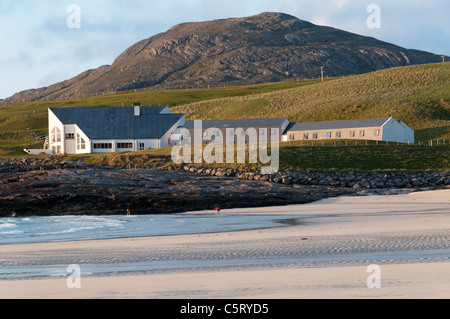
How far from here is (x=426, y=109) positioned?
107125 millimetres

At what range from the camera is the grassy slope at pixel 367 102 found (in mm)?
104800

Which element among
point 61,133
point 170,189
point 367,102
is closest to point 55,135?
point 61,133

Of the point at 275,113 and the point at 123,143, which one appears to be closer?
the point at 123,143

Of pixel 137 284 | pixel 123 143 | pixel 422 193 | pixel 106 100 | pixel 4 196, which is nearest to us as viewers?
pixel 137 284

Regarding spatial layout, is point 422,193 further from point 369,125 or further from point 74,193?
point 369,125

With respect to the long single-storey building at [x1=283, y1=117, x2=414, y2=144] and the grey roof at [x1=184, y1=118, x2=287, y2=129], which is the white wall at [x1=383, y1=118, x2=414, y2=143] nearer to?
the long single-storey building at [x1=283, y1=117, x2=414, y2=144]

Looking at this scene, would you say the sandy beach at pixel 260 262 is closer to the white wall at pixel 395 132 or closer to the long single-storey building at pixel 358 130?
the long single-storey building at pixel 358 130

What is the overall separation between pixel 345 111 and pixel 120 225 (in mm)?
94185

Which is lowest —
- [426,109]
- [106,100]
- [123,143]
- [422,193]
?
[422,193]

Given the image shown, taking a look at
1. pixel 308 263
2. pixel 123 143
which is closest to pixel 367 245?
pixel 308 263

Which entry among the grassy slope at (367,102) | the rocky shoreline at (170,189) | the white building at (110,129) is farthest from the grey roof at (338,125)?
the rocky shoreline at (170,189)

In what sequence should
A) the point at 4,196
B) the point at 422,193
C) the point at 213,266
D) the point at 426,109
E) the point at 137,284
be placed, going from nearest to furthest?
the point at 137,284 < the point at 213,266 < the point at 4,196 < the point at 422,193 < the point at 426,109

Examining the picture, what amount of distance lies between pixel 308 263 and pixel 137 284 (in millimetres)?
4259

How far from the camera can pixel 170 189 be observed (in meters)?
36.5
